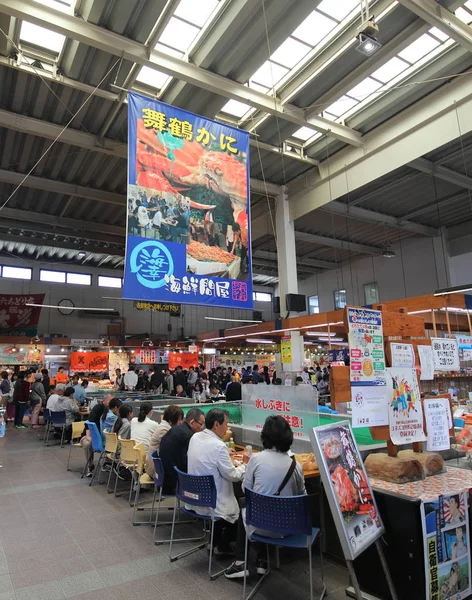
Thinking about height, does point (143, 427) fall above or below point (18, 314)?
below

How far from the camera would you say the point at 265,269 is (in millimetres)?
21438

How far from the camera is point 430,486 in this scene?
3025mm

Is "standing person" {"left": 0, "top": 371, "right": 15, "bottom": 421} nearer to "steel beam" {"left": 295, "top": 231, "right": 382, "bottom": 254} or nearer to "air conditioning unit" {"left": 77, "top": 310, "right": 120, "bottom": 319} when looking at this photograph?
"air conditioning unit" {"left": 77, "top": 310, "right": 120, "bottom": 319}

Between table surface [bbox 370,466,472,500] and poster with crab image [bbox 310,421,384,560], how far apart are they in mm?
250

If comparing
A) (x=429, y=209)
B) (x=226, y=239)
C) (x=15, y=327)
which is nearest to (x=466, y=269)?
(x=429, y=209)

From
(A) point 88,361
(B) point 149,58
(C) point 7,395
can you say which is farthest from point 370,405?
(A) point 88,361

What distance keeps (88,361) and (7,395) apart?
6.13 m

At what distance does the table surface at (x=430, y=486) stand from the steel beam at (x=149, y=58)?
21.4 ft

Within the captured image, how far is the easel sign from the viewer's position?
96.7 inches

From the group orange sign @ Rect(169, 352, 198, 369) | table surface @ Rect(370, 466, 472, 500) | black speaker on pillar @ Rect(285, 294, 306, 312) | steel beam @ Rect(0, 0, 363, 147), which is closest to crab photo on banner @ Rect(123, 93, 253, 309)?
steel beam @ Rect(0, 0, 363, 147)

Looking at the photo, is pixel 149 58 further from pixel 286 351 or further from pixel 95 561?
pixel 286 351

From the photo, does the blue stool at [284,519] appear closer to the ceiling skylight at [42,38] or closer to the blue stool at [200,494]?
the blue stool at [200,494]

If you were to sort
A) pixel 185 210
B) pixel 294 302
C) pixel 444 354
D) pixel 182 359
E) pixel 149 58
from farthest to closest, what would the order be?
pixel 182 359
pixel 294 302
pixel 149 58
pixel 185 210
pixel 444 354

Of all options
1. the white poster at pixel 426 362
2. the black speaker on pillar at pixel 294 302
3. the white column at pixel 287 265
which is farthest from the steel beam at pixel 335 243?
the white poster at pixel 426 362
